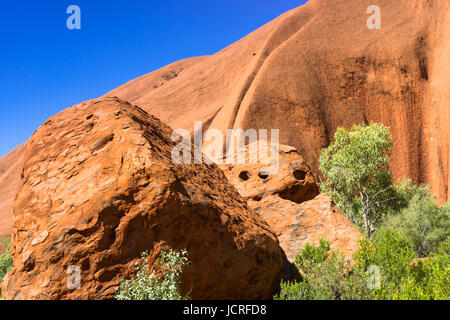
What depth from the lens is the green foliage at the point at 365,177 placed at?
59.1 ft

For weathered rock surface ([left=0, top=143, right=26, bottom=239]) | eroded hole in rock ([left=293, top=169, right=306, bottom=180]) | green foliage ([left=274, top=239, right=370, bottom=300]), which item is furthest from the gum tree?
weathered rock surface ([left=0, top=143, right=26, bottom=239])

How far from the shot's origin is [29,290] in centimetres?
394

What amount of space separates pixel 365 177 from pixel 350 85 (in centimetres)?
1917

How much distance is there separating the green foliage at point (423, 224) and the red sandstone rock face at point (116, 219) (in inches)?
585

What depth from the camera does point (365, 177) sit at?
18.8m

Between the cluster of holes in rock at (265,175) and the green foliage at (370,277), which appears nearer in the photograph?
the green foliage at (370,277)

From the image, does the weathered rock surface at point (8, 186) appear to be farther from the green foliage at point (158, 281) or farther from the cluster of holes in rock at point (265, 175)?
the green foliage at point (158, 281)

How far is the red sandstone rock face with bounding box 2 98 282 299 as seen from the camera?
3.99 meters

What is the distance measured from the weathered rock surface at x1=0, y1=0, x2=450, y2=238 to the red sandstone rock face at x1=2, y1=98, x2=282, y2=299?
81.0 ft

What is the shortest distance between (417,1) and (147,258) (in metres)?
47.2

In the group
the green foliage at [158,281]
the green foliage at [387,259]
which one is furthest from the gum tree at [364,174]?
the green foliage at [158,281]

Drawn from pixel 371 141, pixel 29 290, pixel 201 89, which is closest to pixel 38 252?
pixel 29 290

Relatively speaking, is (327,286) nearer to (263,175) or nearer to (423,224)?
(263,175)
